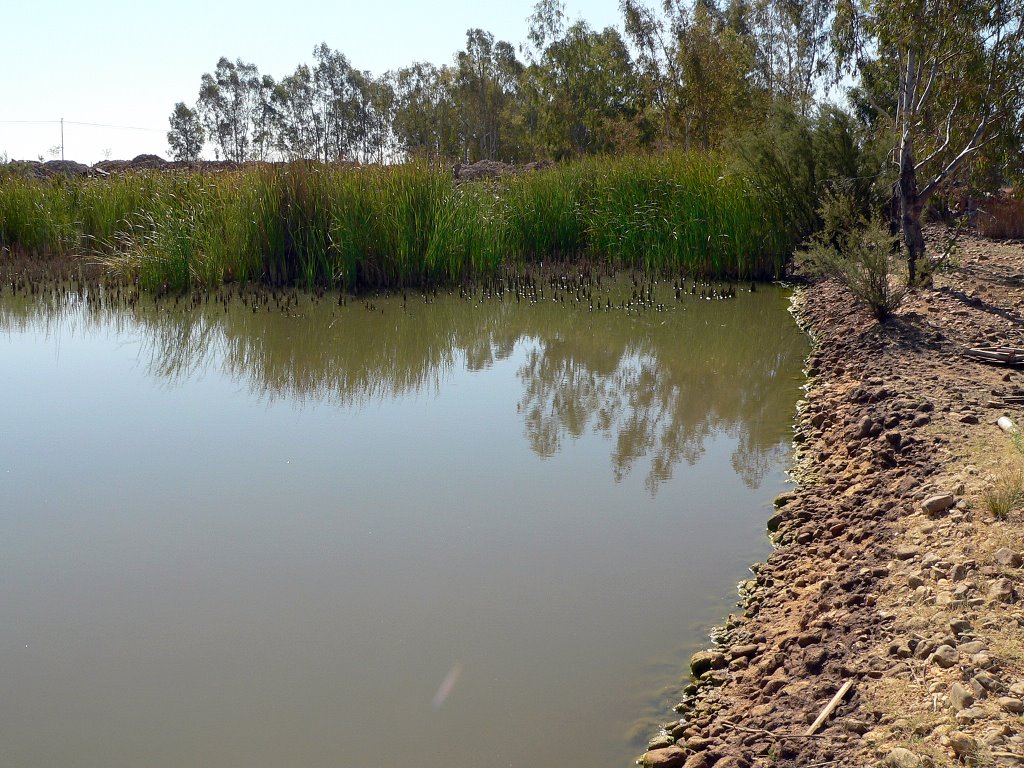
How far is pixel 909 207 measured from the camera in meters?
8.86

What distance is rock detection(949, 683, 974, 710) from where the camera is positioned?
2430mm

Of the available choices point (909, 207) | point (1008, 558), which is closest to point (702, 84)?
point (909, 207)

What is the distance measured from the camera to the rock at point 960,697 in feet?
7.97

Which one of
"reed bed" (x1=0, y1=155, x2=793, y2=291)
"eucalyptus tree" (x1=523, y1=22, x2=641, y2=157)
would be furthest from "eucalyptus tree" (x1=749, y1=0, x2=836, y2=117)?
"reed bed" (x1=0, y1=155, x2=793, y2=291)

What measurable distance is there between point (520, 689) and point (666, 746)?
529mm

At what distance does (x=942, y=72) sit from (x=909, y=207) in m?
2.31

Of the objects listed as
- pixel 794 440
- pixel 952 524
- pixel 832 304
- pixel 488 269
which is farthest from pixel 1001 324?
pixel 488 269

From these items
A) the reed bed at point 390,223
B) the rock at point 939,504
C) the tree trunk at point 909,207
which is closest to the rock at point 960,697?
the rock at point 939,504

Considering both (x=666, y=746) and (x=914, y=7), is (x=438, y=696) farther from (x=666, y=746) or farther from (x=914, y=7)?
(x=914, y=7)

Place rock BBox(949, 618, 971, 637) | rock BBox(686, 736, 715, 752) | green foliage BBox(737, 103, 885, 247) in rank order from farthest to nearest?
green foliage BBox(737, 103, 885, 247) → rock BBox(949, 618, 971, 637) → rock BBox(686, 736, 715, 752)

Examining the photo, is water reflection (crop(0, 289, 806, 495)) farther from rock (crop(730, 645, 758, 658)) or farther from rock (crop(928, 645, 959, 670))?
rock (crop(928, 645, 959, 670))

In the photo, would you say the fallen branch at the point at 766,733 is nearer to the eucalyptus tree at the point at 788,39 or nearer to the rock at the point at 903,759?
the rock at the point at 903,759

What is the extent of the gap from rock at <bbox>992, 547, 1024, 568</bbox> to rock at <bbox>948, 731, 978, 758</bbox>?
961mm

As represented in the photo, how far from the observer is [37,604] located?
3.58 m
